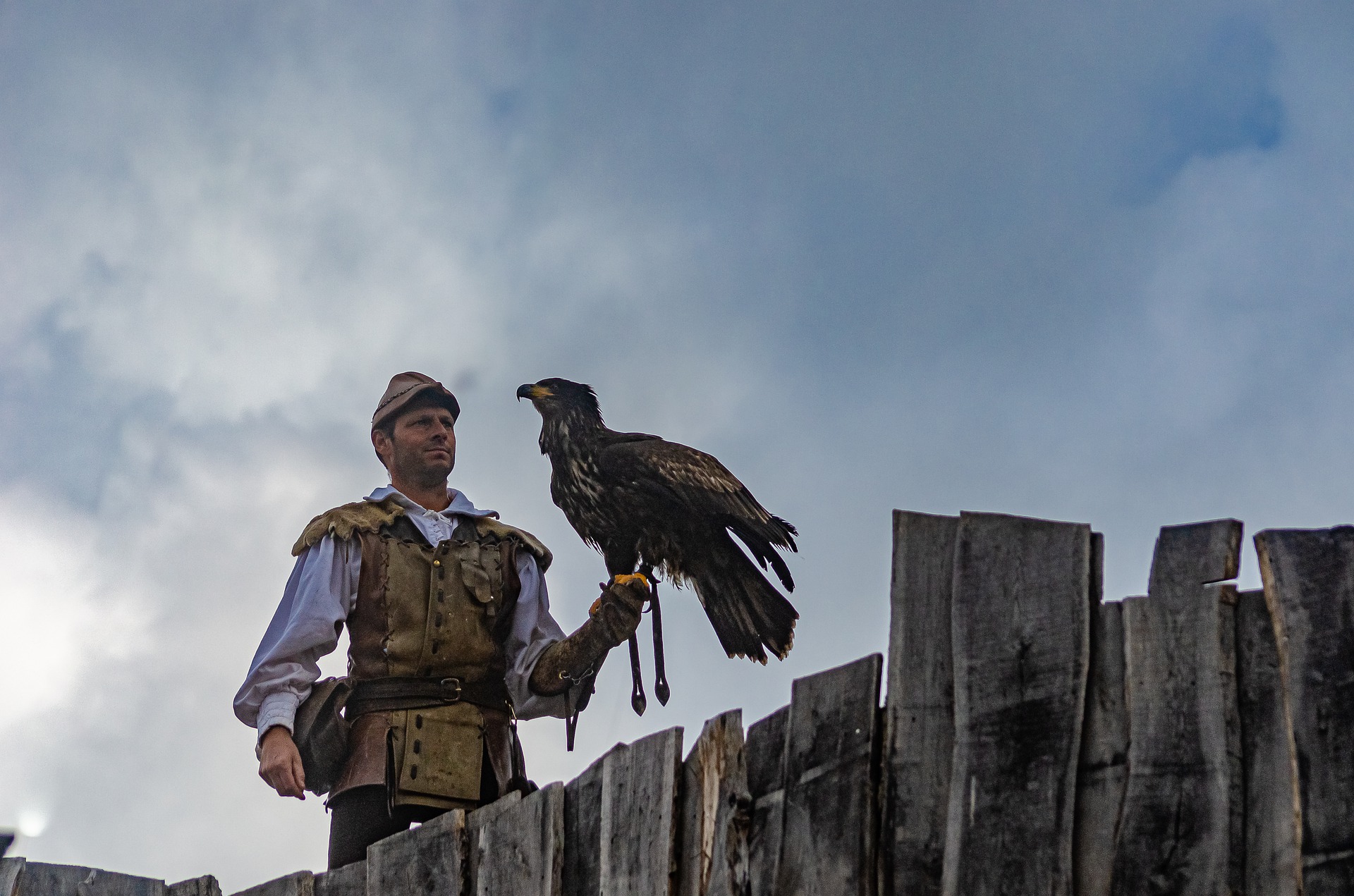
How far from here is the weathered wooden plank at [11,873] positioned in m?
4.07

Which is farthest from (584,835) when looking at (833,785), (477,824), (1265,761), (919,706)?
(1265,761)

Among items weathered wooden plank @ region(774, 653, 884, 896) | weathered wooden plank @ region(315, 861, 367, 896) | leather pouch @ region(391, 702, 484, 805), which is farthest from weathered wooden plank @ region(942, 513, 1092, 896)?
leather pouch @ region(391, 702, 484, 805)

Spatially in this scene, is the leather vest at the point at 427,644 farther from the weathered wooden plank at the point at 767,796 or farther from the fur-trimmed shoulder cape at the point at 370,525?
the weathered wooden plank at the point at 767,796

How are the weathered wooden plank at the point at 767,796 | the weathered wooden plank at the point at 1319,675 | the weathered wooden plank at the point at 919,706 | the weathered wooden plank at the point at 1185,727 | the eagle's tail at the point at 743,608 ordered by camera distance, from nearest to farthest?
the weathered wooden plank at the point at 1319,675 < the weathered wooden plank at the point at 1185,727 < the weathered wooden plank at the point at 919,706 < the weathered wooden plank at the point at 767,796 < the eagle's tail at the point at 743,608

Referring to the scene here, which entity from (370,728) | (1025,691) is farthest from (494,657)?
(1025,691)

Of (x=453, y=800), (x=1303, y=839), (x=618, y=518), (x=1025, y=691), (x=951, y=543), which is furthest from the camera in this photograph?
(x=618, y=518)

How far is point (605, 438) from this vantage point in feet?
16.8

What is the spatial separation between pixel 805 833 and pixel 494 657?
1877 millimetres

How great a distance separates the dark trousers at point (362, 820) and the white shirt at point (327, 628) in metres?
0.27

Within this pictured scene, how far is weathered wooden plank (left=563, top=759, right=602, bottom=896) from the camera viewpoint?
3207mm

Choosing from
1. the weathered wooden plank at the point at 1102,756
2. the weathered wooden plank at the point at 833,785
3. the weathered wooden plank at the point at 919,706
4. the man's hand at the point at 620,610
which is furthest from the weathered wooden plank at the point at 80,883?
the weathered wooden plank at the point at 1102,756

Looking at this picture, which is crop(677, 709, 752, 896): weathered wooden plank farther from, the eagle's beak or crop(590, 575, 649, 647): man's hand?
the eagle's beak

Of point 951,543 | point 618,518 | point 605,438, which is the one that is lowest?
point 951,543

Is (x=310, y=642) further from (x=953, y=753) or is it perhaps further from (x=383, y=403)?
(x=953, y=753)
